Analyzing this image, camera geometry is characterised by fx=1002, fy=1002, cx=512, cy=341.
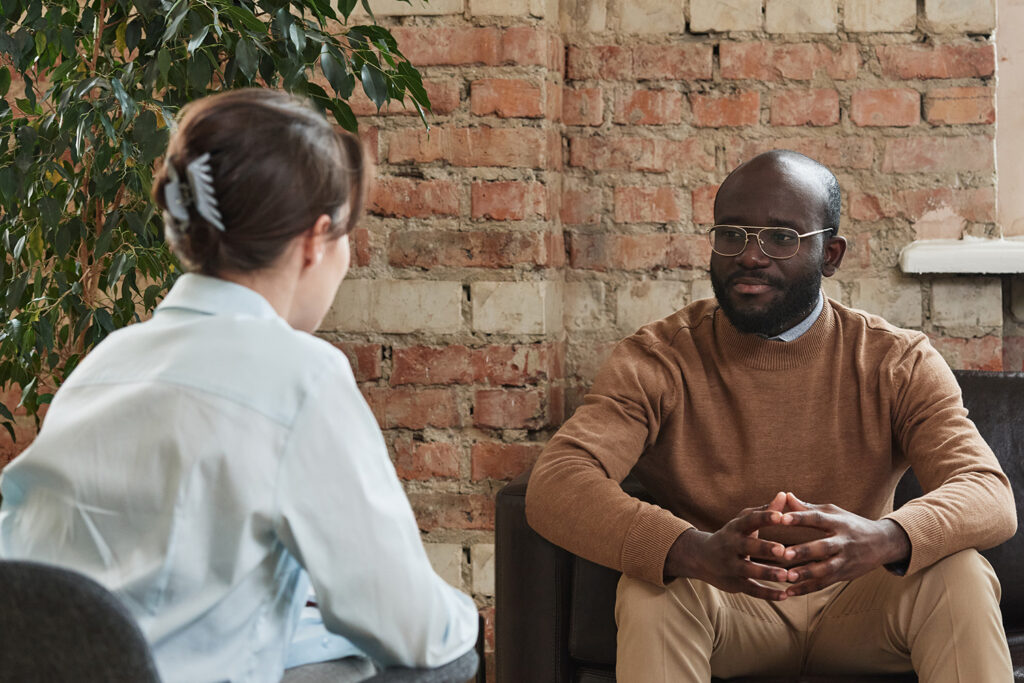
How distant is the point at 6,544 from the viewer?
0.94 m

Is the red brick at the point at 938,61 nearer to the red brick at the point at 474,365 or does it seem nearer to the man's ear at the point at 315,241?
the red brick at the point at 474,365

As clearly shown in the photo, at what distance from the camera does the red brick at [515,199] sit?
7.20 ft

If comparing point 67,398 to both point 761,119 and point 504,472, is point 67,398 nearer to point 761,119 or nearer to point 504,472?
point 504,472

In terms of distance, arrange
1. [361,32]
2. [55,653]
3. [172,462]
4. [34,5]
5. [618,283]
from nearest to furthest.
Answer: [55,653]
[172,462]
[34,5]
[361,32]
[618,283]

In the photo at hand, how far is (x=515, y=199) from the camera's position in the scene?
7.20 feet

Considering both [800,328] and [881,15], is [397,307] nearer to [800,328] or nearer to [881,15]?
[800,328]

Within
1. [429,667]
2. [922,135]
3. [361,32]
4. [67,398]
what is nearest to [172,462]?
[67,398]

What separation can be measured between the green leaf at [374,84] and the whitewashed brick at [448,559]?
1.06 metres

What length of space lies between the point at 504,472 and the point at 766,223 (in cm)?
82

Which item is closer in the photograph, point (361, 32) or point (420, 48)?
point (361, 32)

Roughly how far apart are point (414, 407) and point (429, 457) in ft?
0.39

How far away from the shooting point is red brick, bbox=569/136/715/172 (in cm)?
232

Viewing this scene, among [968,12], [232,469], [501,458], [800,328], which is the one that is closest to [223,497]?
[232,469]

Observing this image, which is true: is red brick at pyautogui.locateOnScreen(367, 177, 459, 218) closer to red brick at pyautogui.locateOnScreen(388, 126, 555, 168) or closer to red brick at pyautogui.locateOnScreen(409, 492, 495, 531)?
red brick at pyautogui.locateOnScreen(388, 126, 555, 168)
